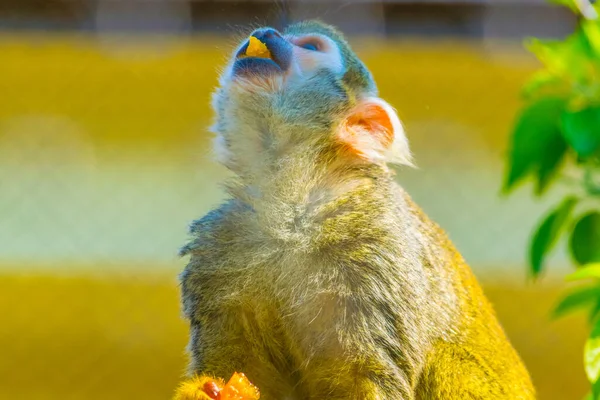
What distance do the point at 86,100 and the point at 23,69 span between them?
17.6 inches

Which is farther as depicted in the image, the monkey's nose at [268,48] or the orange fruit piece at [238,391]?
the monkey's nose at [268,48]

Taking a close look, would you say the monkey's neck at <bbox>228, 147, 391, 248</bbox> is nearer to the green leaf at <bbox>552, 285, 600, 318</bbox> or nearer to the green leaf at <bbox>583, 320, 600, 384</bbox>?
the green leaf at <bbox>552, 285, 600, 318</bbox>

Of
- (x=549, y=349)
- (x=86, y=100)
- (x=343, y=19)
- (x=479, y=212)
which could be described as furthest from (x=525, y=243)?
(x=86, y=100)

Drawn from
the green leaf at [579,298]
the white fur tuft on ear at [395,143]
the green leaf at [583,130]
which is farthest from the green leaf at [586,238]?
the white fur tuft on ear at [395,143]

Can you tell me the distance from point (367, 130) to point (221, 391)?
0.89m

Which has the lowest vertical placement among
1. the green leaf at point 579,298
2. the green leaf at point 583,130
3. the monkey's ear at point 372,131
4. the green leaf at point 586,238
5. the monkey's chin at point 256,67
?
the green leaf at point 579,298

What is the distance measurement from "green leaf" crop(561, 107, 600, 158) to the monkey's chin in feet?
2.79

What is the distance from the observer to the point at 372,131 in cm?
246

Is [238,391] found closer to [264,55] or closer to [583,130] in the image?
[264,55]

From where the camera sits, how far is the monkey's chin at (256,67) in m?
2.35

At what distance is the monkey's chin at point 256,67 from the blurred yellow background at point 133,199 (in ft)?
9.18

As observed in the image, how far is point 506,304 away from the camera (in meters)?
5.59

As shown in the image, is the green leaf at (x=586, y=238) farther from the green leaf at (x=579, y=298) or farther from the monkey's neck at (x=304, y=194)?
the monkey's neck at (x=304, y=194)

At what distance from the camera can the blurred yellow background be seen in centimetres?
524
